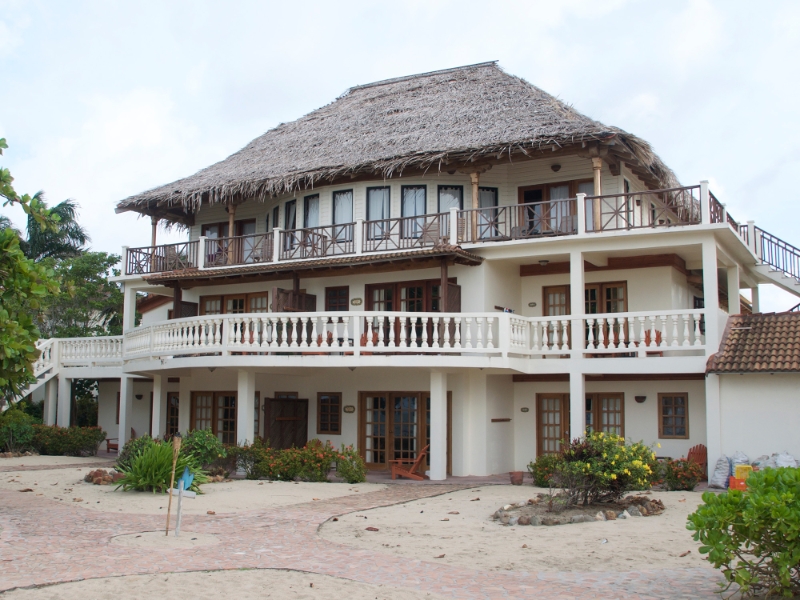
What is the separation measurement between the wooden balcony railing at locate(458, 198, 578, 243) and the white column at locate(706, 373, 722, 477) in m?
4.56

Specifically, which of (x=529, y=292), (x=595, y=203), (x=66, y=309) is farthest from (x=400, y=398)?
(x=66, y=309)

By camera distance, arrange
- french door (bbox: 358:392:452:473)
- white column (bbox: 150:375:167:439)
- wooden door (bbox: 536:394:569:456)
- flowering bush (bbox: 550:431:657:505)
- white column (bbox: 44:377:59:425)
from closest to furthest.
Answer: flowering bush (bbox: 550:431:657:505), french door (bbox: 358:392:452:473), wooden door (bbox: 536:394:569:456), white column (bbox: 150:375:167:439), white column (bbox: 44:377:59:425)

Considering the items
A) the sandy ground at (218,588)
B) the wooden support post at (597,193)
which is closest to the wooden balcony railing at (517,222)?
the wooden support post at (597,193)

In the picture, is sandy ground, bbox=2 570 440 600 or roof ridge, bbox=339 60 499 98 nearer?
sandy ground, bbox=2 570 440 600

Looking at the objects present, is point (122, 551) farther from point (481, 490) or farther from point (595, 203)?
point (595, 203)

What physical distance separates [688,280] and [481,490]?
350 inches

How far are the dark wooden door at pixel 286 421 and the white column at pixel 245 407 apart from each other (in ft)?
3.63

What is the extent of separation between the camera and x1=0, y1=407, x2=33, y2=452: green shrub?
76.4 ft

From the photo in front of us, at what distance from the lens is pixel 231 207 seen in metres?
22.9

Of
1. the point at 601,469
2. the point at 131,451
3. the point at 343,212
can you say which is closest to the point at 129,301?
the point at 343,212

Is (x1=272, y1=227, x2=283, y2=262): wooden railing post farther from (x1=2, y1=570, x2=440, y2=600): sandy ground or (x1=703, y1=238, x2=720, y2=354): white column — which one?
(x1=2, y1=570, x2=440, y2=600): sandy ground

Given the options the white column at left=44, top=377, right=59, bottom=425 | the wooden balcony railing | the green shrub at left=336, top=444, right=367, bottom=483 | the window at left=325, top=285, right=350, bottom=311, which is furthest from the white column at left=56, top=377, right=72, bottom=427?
the wooden balcony railing

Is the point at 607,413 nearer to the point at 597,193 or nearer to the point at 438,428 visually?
the point at 438,428

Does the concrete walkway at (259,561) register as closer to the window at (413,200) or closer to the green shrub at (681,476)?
the green shrub at (681,476)
